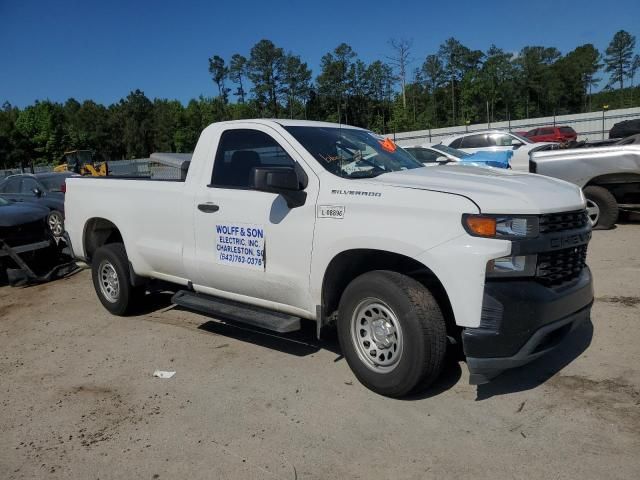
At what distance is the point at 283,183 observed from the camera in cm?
404

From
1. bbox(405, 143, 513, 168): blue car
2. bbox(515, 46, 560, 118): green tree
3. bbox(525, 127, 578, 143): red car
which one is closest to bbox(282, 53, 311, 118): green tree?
bbox(515, 46, 560, 118): green tree

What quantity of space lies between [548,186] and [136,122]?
324 ft

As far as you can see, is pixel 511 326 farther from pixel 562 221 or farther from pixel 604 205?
pixel 604 205

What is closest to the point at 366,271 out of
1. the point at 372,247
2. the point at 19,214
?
the point at 372,247

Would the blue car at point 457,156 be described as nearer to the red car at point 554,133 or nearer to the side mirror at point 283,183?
the side mirror at point 283,183

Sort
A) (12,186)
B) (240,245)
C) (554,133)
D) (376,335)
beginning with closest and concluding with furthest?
(376,335) → (240,245) → (12,186) → (554,133)

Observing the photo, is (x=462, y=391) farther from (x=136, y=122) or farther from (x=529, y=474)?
(x=136, y=122)

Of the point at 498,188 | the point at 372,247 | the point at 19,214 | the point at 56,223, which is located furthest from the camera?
the point at 56,223

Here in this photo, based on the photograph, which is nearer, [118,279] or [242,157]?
[242,157]

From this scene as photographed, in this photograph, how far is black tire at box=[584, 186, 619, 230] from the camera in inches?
364

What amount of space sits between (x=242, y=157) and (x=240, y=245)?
83 cm

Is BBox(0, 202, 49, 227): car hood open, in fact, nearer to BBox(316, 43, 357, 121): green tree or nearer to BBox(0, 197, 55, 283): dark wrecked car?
BBox(0, 197, 55, 283): dark wrecked car

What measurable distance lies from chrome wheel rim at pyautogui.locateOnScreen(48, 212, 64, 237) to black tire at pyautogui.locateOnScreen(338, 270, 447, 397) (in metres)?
7.21

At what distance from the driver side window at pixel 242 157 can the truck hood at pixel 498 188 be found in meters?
1.08
